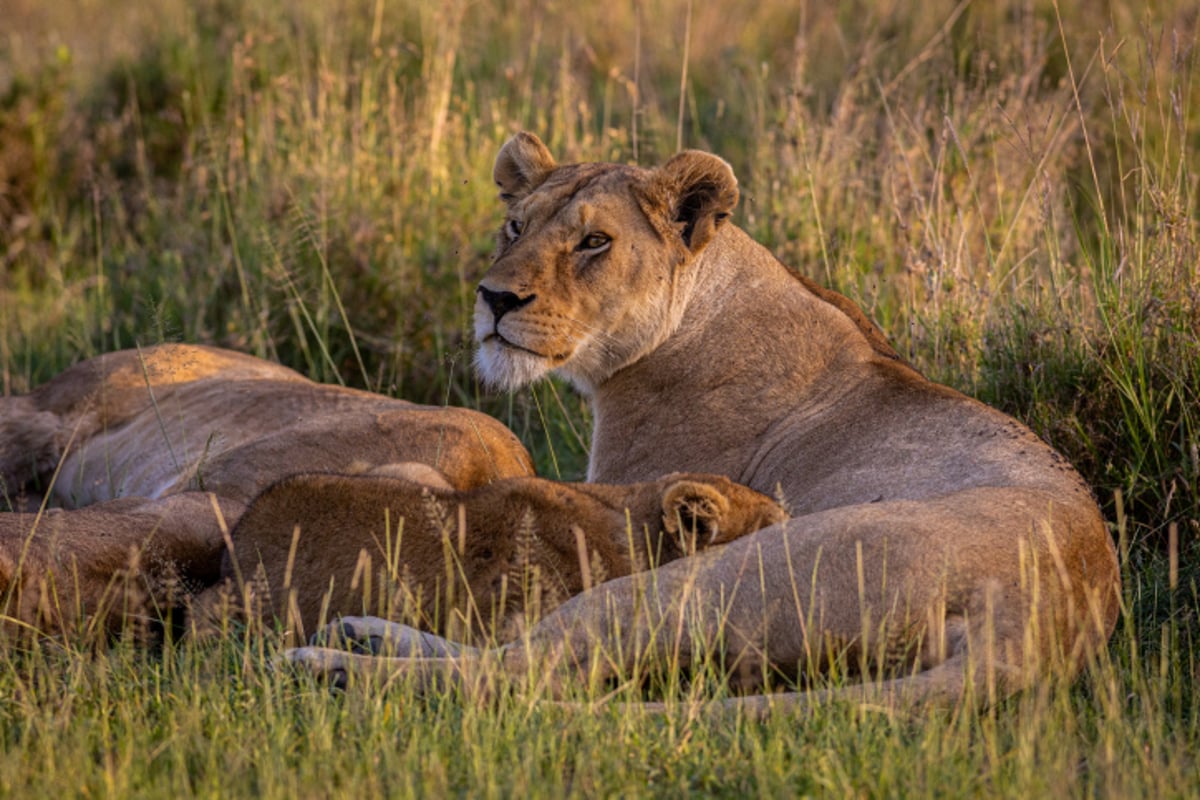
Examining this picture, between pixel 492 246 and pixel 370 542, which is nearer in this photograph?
pixel 370 542

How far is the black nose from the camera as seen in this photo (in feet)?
17.3

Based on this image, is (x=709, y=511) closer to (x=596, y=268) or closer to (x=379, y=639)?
(x=379, y=639)

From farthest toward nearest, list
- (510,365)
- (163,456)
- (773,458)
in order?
(163,456) → (510,365) → (773,458)

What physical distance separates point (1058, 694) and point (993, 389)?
2257 millimetres

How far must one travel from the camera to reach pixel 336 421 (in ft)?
19.7

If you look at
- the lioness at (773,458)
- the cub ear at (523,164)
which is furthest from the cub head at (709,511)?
the cub ear at (523,164)

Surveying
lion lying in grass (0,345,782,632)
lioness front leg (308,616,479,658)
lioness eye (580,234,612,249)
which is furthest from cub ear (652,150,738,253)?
lioness front leg (308,616,479,658)

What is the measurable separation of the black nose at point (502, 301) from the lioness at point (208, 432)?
0.63 meters

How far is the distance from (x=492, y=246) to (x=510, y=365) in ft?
10.0

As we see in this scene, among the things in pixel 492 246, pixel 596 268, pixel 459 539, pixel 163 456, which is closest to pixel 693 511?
pixel 459 539

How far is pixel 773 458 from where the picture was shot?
520cm

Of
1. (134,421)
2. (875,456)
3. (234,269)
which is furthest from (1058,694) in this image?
(234,269)

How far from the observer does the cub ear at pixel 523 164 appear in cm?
587

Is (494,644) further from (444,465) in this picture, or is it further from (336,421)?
(336,421)
